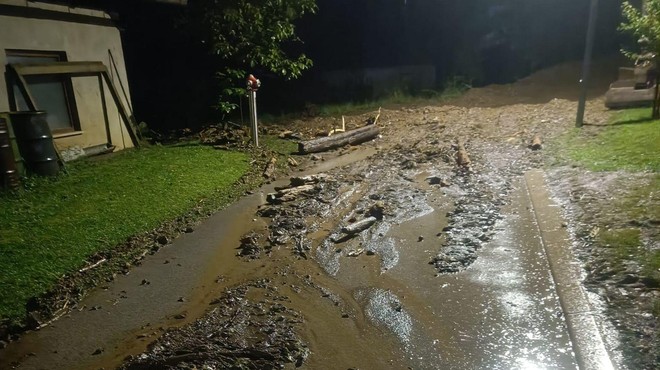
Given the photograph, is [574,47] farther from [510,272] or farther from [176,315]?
[176,315]

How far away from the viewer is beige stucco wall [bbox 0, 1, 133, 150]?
7.80 metres

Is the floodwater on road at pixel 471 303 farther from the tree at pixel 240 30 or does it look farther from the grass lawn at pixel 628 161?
the tree at pixel 240 30

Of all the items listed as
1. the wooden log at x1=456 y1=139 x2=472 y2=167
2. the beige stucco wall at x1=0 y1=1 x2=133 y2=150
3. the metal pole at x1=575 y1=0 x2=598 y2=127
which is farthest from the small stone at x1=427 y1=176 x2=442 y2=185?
the beige stucco wall at x1=0 y1=1 x2=133 y2=150

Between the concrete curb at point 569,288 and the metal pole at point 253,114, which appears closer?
the concrete curb at point 569,288

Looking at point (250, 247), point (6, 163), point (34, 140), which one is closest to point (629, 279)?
point (250, 247)

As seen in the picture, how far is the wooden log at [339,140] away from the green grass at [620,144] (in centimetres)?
474

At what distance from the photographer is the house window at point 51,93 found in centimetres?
800

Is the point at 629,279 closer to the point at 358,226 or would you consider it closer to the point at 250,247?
the point at 358,226

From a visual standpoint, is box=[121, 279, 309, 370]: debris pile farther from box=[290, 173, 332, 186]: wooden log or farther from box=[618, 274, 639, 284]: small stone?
box=[290, 173, 332, 186]: wooden log

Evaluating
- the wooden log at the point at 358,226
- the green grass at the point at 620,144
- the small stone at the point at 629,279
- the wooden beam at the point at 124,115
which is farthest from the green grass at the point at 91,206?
the green grass at the point at 620,144

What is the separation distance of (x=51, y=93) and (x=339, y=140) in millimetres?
6328

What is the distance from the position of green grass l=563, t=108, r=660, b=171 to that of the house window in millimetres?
9794

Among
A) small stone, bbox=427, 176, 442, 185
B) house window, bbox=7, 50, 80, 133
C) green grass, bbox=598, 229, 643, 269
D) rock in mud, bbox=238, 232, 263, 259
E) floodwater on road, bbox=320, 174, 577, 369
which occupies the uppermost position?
house window, bbox=7, 50, 80, 133

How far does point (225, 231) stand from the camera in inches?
250
